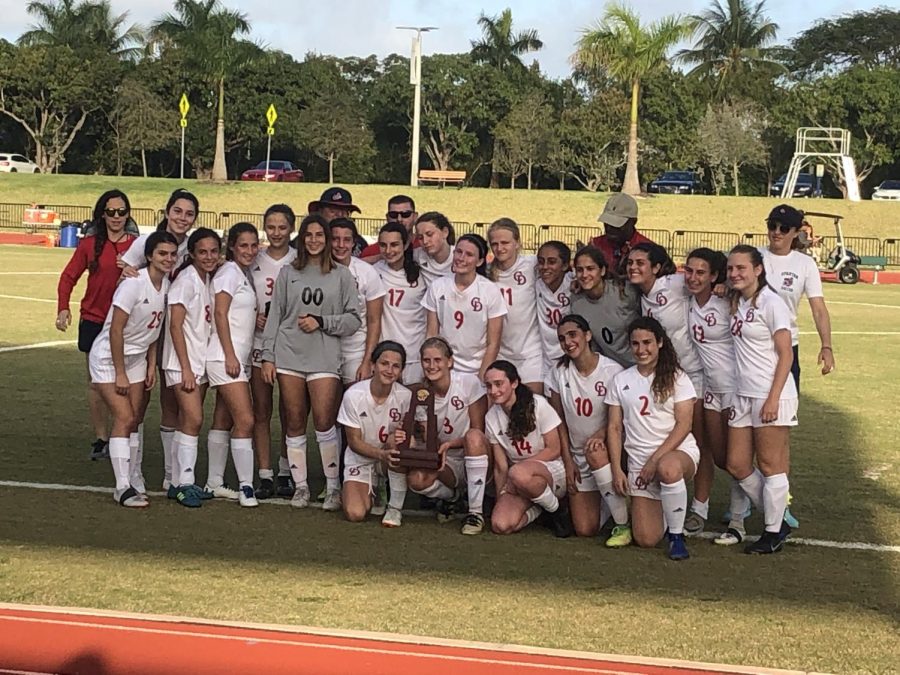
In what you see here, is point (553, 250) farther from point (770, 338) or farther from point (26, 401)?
point (26, 401)

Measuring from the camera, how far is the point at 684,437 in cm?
646

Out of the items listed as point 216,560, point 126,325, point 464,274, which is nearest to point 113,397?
point 126,325

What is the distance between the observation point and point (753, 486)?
666cm

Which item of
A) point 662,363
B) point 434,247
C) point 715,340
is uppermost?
point 434,247

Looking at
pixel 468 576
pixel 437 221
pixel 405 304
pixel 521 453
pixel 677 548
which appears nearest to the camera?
pixel 468 576

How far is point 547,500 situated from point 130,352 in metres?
2.58

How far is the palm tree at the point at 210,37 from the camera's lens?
50.5 meters

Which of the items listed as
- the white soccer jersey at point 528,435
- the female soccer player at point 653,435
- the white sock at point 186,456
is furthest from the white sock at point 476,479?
the white sock at point 186,456

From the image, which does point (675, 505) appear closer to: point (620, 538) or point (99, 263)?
point (620, 538)

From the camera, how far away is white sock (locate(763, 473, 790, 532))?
6445 millimetres

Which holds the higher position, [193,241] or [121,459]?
[193,241]

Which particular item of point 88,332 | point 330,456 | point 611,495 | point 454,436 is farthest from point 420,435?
point 88,332

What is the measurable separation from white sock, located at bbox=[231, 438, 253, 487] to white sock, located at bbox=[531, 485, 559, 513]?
1.78m

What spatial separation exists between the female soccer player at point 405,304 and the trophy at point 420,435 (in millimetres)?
558
